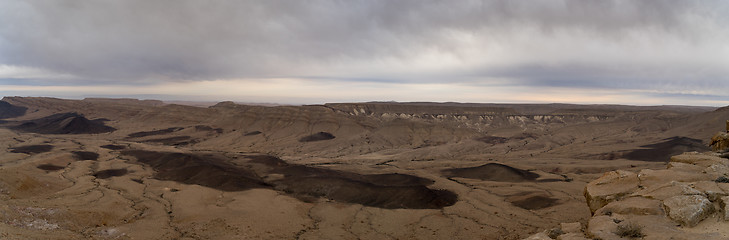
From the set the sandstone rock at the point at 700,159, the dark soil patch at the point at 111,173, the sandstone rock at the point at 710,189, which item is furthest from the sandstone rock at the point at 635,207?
the dark soil patch at the point at 111,173

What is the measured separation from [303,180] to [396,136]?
66.4 meters

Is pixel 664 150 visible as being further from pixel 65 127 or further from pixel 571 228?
pixel 65 127

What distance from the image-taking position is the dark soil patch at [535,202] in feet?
92.9

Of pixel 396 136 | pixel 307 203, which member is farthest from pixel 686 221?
pixel 396 136

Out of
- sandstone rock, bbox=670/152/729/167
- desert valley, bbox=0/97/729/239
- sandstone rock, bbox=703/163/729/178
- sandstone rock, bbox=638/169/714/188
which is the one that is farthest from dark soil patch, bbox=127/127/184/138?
sandstone rock, bbox=703/163/729/178

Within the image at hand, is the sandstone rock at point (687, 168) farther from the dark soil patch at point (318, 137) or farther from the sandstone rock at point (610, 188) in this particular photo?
the dark soil patch at point (318, 137)

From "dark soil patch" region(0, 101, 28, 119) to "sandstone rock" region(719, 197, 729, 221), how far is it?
666 feet

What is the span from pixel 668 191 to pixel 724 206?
6.23 ft

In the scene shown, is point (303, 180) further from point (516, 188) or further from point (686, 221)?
point (686, 221)

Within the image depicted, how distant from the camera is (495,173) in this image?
4391cm

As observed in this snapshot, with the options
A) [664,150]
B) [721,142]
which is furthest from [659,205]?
[664,150]

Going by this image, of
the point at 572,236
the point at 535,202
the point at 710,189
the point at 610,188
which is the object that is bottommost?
the point at 535,202

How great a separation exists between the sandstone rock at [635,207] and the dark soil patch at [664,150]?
58640mm

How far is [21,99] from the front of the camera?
180m
